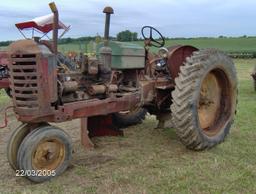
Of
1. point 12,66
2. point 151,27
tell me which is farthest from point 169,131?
point 12,66

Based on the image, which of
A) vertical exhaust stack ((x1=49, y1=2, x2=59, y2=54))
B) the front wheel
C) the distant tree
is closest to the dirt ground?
the front wheel

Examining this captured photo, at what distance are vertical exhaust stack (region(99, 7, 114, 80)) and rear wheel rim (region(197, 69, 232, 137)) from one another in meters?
1.40

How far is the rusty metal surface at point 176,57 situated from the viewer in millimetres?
6348

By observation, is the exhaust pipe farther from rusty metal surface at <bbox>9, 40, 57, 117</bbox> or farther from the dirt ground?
the dirt ground

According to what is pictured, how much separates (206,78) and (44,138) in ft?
8.71

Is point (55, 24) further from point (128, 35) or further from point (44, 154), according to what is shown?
point (128, 35)

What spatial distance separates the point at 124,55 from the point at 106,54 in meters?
0.30

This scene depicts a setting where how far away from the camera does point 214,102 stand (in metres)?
6.41

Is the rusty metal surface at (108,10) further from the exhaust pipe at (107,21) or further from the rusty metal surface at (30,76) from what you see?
the rusty metal surface at (30,76)

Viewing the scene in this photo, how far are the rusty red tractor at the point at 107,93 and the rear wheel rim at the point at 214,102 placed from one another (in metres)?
0.01

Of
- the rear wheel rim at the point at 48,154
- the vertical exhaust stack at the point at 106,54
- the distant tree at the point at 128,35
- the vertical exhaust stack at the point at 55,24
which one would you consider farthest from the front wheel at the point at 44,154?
the distant tree at the point at 128,35

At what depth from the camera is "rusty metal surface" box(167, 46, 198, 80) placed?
635cm

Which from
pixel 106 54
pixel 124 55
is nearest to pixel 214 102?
pixel 124 55

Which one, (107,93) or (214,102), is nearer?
(107,93)
